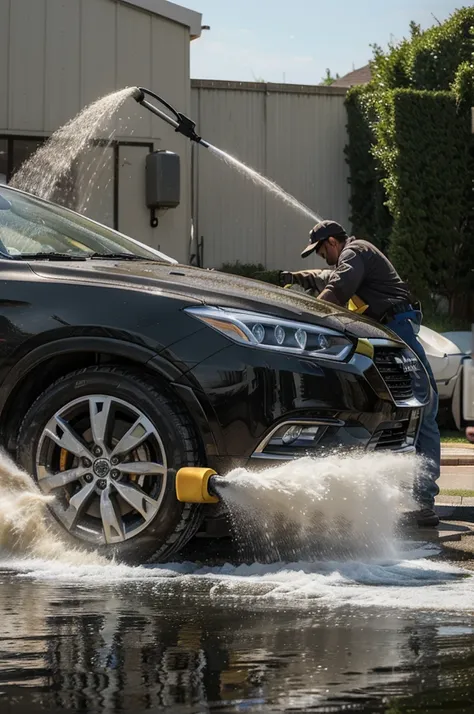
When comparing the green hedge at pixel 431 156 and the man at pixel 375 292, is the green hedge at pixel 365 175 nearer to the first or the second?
the green hedge at pixel 431 156

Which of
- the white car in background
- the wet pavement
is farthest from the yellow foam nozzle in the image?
the white car in background

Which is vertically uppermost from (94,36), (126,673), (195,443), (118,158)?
(94,36)

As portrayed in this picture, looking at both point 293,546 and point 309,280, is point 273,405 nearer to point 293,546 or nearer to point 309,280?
point 293,546

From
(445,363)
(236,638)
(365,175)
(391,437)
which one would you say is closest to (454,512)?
(391,437)

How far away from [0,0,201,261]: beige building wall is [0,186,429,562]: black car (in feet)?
37.3

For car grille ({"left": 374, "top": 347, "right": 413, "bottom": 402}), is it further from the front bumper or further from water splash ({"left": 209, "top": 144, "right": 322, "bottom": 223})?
water splash ({"left": 209, "top": 144, "right": 322, "bottom": 223})

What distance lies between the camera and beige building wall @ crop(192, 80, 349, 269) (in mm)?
19969

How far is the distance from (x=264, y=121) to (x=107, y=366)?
49.2ft

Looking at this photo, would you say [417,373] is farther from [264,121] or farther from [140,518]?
[264,121]

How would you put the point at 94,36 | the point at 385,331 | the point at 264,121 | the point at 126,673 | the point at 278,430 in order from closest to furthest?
the point at 126,673 → the point at 278,430 → the point at 385,331 → the point at 94,36 → the point at 264,121

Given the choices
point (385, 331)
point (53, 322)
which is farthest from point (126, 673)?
point (385, 331)

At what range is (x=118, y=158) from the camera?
677 inches

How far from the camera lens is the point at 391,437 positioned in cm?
596

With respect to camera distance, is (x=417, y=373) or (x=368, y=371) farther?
(x=417, y=373)
